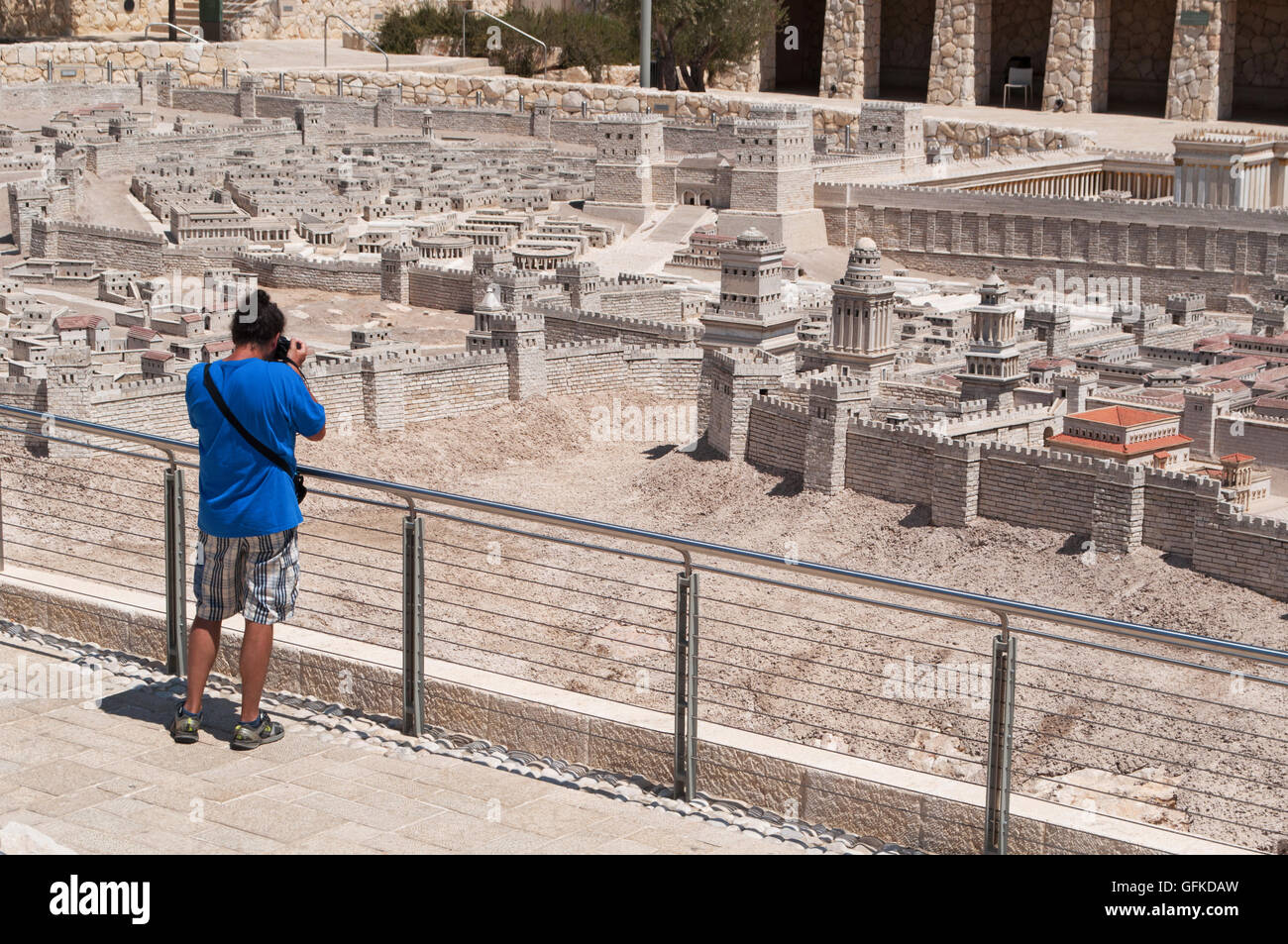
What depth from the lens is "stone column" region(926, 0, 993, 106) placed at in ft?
199

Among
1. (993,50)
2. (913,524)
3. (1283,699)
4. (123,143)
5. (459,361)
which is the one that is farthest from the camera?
(993,50)

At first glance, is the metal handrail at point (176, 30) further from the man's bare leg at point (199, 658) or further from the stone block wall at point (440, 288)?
the man's bare leg at point (199, 658)

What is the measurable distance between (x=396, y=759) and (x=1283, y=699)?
68.1 feet

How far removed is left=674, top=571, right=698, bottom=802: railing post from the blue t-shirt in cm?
167

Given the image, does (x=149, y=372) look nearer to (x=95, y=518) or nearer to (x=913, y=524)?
(x=95, y=518)

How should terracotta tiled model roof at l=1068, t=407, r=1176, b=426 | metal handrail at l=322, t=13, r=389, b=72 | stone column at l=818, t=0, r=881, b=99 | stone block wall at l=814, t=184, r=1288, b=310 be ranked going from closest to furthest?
terracotta tiled model roof at l=1068, t=407, r=1176, b=426
stone block wall at l=814, t=184, r=1288, b=310
stone column at l=818, t=0, r=881, b=99
metal handrail at l=322, t=13, r=389, b=72

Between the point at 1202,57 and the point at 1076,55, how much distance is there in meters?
3.89

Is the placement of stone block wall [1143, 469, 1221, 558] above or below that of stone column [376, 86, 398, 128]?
below

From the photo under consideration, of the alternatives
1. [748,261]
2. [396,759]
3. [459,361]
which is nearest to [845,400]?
[748,261]

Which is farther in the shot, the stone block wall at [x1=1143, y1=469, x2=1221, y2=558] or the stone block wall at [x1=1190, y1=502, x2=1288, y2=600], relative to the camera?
the stone block wall at [x1=1143, y1=469, x2=1221, y2=558]

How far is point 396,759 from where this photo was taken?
26.0 ft
